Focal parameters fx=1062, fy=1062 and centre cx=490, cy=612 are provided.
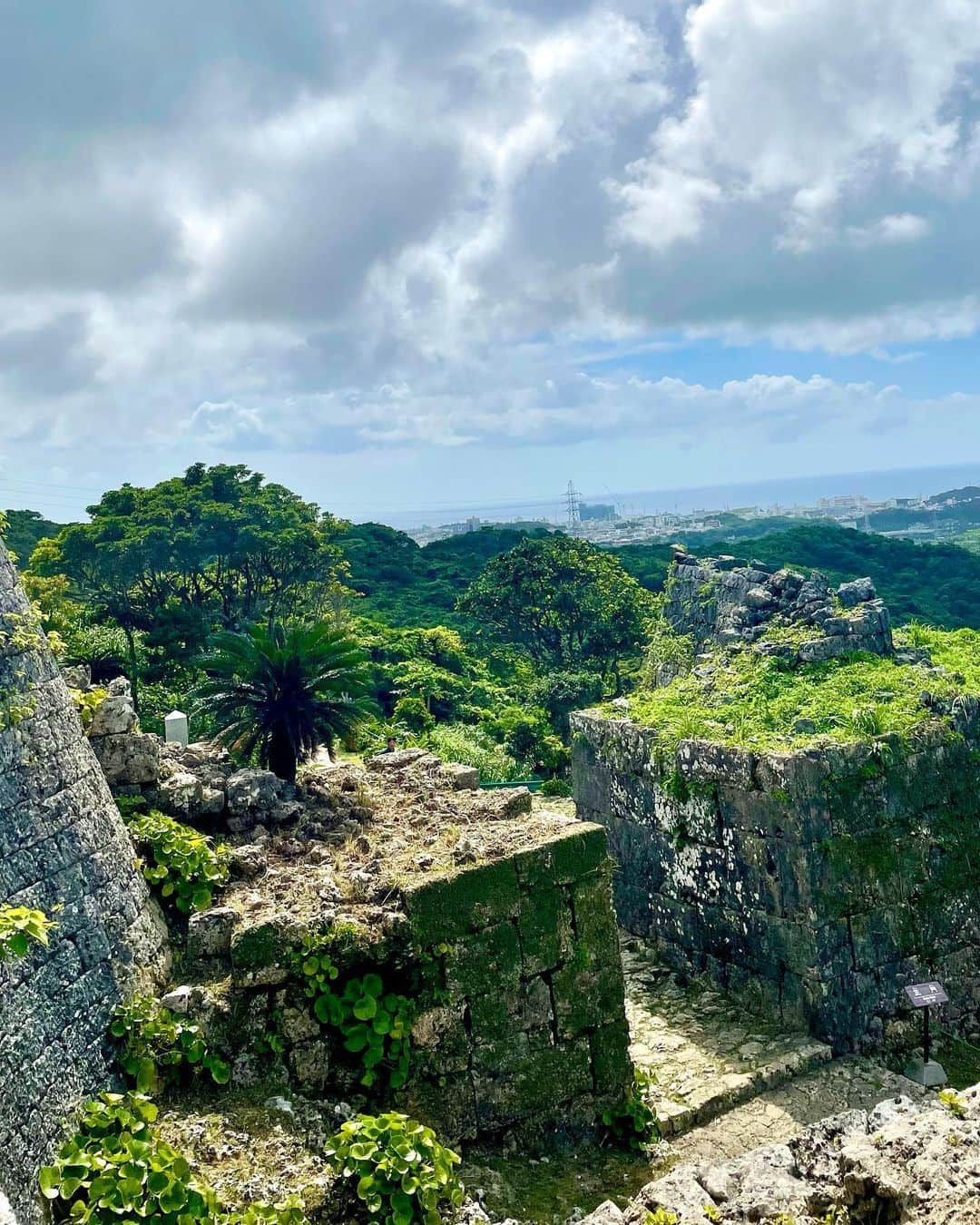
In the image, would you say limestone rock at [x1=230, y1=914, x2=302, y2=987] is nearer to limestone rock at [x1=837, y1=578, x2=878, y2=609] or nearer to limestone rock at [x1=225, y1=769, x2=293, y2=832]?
limestone rock at [x1=225, y1=769, x2=293, y2=832]

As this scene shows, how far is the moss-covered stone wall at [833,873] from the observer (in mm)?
9867

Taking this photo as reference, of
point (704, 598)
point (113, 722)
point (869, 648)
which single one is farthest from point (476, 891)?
point (704, 598)

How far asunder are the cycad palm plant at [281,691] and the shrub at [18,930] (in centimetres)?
450

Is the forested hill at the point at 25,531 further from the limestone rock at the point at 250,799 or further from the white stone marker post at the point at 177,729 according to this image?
the limestone rock at the point at 250,799

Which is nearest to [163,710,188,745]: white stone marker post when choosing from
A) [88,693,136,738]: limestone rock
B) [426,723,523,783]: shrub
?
[88,693,136,738]: limestone rock

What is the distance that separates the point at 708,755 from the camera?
1065cm

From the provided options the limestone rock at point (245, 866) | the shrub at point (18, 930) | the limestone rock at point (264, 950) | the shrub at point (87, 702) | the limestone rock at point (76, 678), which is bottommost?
the limestone rock at point (264, 950)

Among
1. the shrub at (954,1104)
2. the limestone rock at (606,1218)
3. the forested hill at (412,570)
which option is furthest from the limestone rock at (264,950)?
the forested hill at (412,570)

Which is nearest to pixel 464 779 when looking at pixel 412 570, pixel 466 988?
pixel 466 988

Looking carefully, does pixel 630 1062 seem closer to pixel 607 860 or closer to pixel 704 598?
pixel 607 860

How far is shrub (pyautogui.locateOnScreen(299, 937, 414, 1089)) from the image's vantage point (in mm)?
6941

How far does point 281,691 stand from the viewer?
10.2 m

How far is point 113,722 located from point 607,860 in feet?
12.6

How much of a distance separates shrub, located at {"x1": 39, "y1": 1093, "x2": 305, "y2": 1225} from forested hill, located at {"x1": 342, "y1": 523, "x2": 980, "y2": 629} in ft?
108
